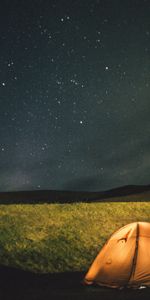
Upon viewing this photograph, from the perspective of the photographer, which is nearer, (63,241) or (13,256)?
(13,256)

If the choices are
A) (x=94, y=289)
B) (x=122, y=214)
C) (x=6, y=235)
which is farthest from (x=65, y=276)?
(x=122, y=214)

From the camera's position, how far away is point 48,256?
785 inches

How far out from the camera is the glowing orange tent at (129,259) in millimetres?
13336

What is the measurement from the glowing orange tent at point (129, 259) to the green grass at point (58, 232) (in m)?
5.22

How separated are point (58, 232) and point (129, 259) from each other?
10445mm

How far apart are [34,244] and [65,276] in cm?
553

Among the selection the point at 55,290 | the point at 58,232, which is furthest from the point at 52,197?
the point at 55,290

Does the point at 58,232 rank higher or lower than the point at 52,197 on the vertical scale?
lower

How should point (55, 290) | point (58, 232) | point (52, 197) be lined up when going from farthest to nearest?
point (52, 197) < point (58, 232) < point (55, 290)

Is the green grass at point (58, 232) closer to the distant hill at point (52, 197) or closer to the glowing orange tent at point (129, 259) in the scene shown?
the glowing orange tent at point (129, 259)

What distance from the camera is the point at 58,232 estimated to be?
23.5 m

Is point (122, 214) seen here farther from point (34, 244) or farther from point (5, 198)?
point (5, 198)

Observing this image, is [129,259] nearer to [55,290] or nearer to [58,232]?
[55,290]

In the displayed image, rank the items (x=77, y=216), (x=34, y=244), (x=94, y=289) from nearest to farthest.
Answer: (x=94, y=289)
(x=34, y=244)
(x=77, y=216)
